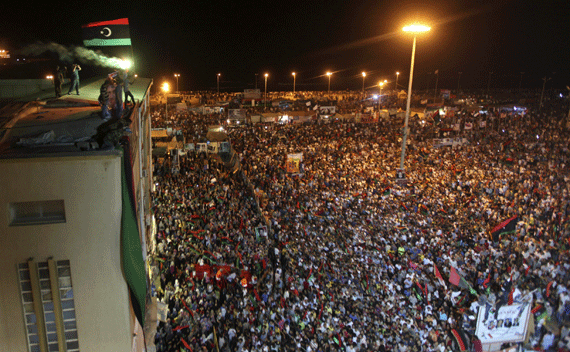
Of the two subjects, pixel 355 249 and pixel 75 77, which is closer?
pixel 75 77

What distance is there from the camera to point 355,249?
13.5 meters

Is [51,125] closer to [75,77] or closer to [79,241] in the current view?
[79,241]

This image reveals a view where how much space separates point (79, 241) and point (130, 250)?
776 millimetres

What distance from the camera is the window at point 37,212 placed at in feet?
19.3

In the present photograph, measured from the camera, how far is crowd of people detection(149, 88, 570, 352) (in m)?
9.98

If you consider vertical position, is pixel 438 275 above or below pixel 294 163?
below

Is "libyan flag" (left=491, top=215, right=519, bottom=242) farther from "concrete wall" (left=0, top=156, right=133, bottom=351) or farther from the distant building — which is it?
"concrete wall" (left=0, top=156, right=133, bottom=351)

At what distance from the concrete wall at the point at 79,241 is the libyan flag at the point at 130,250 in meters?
0.11

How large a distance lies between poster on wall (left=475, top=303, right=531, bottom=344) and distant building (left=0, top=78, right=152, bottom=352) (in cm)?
857

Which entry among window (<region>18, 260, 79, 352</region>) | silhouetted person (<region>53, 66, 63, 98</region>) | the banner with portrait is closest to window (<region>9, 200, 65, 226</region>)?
window (<region>18, 260, 79, 352</region>)

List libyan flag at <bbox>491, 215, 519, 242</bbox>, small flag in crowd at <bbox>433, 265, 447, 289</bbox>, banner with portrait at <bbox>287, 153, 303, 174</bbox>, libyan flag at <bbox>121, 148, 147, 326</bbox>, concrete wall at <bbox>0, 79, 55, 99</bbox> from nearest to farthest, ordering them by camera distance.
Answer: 1. libyan flag at <bbox>121, 148, 147, 326</bbox>
2. concrete wall at <bbox>0, 79, 55, 99</bbox>
3. small flag in crowd at <bbox>433, 265, 447, 289</bbox>
4. libyan flag at <bbox>491, 215, 519, 242</bbox>
5. banner with portrait at <bbox>287, 153, 303, 174</bbox>

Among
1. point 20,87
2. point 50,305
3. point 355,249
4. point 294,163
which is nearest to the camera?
point 50,305

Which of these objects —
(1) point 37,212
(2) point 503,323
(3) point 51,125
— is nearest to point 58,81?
(3) point 51,125

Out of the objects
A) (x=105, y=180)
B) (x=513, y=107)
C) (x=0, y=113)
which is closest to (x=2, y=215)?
(x=105, y=180)
